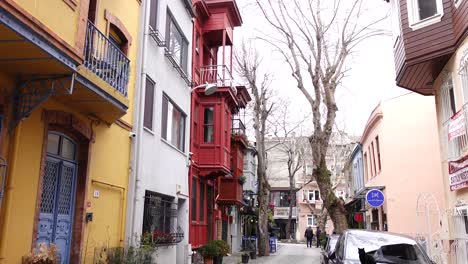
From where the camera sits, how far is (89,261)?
368 inches

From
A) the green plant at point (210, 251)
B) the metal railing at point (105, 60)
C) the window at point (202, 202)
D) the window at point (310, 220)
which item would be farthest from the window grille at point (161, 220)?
the window at point (310, 220)

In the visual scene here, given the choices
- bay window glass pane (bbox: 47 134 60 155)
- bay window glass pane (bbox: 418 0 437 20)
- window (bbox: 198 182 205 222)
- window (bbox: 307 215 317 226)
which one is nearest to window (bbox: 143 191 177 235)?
bay window glass pane (bbox: 47 134 60 155)

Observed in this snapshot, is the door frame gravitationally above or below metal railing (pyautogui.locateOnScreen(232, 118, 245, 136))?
below

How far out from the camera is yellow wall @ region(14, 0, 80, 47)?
19.5 ft

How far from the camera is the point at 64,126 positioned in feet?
27.7

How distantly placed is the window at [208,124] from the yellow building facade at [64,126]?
893cm

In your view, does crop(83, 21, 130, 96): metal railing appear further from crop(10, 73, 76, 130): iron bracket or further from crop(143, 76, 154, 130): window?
crop(143, 76, 154, 130): window

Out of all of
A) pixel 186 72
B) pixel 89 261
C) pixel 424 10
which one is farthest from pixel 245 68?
pixel 89 261

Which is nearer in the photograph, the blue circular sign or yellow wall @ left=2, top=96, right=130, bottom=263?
yellow wall @ left=2, top=96, right=130, bottom=263

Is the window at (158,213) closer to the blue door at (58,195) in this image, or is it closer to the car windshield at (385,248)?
the blue door at (58,195)

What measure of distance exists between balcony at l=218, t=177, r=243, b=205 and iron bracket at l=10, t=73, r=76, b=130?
18874mm

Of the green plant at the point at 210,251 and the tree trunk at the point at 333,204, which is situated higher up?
the tree trunk at the point at 333,204

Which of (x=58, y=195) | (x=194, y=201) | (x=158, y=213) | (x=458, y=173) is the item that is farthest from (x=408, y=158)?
(x=58, y=195)

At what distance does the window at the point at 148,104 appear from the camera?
12663 millimetres
